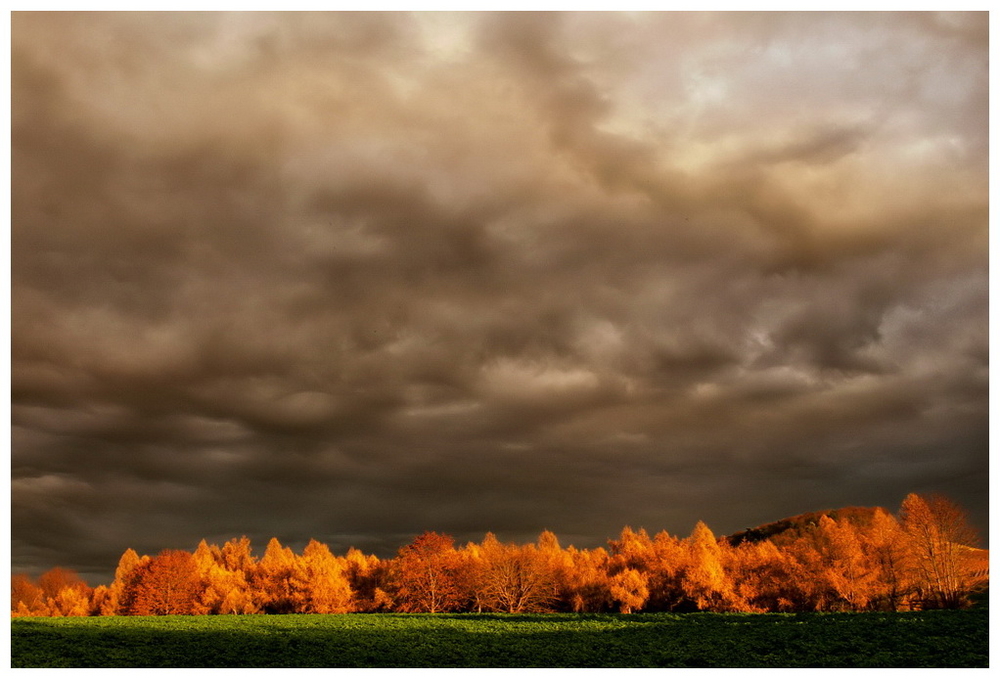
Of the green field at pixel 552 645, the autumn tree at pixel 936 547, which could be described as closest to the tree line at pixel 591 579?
the autumn tree at pixel 936 547

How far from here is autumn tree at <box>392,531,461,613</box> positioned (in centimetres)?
9588

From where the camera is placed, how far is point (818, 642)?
38.2 m

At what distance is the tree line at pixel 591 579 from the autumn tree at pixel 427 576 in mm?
163

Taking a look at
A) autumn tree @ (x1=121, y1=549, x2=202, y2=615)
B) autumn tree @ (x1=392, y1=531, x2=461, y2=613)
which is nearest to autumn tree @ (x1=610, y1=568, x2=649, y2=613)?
autumn tree @ (x1=392, y1=531, x2=461, y2=613)

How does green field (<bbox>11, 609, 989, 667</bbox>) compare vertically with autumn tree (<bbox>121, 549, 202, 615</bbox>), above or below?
above

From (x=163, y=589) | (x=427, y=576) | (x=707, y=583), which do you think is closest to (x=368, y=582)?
(x=427, y=576)

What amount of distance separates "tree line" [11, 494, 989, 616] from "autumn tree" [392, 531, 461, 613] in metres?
0.16

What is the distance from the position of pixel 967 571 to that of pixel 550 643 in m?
56.5

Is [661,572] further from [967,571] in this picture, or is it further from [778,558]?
[967,571]

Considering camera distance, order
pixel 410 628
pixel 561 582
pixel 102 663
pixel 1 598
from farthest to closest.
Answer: pixel 561 582
pixel 410 628
pixel 102 663
pixel 1 598

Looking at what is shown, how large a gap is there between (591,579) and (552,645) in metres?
69.2

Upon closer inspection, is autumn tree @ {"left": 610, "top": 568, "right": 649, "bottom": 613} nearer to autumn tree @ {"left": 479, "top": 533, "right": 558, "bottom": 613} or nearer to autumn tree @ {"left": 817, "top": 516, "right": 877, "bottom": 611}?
autumn tree @ {"left": 479, "top": 533, "right": 558, "bottom": 613}

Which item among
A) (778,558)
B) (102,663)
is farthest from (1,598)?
(778,558)

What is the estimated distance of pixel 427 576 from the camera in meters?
99.4
